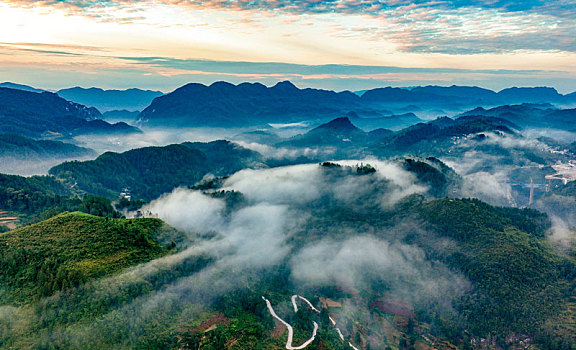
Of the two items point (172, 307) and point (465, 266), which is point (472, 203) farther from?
point (172, 307)

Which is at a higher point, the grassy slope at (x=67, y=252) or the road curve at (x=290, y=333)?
the grassy slope at (x=67, y=252)

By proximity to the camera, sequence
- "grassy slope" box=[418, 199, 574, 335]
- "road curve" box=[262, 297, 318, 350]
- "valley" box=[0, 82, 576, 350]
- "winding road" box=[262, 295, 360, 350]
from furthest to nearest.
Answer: "grassy slope" box=[418, 199, 574, 335] → "winding road" box=[262, 295, 360, 350] → "road curve" box=[262, 297, 318, 350] → "valley" box=[0, 82, 576, 350]

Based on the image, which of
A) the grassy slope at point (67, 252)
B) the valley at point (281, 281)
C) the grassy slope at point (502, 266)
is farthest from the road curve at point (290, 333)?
the grassy slope at point (502, 266)

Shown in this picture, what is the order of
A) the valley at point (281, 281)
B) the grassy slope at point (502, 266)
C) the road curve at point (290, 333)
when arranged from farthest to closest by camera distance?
1. the grassy slope at point (502, 266)
2. the road curve at point (290, 333)
3. the valley at point (281, 281)

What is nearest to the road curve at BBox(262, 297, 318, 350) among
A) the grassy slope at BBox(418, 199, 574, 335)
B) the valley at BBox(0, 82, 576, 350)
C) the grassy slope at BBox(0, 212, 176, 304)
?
the valley at BBox(0, 82, 576, 350)

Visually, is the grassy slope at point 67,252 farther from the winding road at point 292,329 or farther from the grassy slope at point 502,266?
the grassy slope at point 502,266

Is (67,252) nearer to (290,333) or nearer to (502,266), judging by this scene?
(290,333)

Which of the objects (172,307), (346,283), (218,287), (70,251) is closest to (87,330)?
(172,307)

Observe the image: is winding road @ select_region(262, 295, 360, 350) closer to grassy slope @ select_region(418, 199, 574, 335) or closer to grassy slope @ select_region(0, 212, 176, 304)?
grassy slope @ select_region(0, 212, 176, 304)
